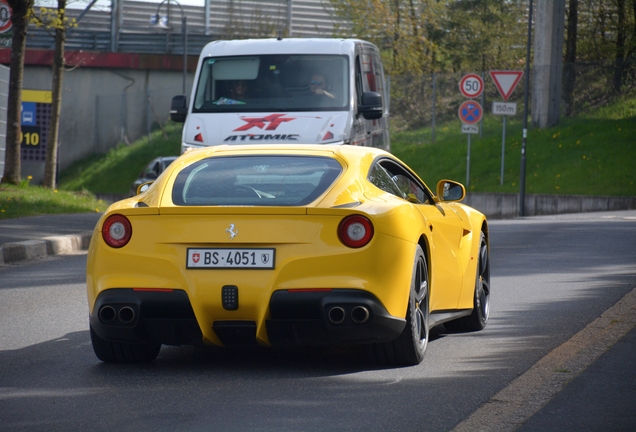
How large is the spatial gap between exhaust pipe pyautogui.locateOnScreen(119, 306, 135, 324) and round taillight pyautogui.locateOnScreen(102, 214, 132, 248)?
0.35 metres

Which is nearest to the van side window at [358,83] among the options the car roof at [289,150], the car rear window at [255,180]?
the car roof at [289,150]

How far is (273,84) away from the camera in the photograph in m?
15.9

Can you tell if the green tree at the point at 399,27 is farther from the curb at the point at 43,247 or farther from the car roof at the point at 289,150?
the car roof at the point at 289,150

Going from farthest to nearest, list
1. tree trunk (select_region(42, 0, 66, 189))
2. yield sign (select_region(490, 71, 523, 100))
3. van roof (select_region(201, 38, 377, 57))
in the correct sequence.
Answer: yield sign (select_region(490, 71, 523, 100)), tree trunk (select_region(42, 0, 66, 189)), van roof (select_region(201, 38, 377, 57))

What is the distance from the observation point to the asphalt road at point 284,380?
5.18 metres

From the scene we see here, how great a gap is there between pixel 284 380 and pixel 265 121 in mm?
9116

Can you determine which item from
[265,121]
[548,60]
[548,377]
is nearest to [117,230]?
[548,377]

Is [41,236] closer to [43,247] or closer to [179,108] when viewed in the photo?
[43,247]

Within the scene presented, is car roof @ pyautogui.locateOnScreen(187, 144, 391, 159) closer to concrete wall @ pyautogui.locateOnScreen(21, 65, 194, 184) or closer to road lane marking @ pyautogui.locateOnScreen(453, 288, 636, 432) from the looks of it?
road lane marking @ pyautogui.locateOnScreen(453, 288, 636, 432)

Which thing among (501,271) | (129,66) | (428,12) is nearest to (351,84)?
(501,271)

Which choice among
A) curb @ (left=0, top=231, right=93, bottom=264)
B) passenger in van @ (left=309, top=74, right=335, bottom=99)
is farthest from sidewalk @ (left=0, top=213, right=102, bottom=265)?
passenger in van @ (left=309, top=74, right=335, bottom=99)

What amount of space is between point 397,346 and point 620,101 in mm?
30436

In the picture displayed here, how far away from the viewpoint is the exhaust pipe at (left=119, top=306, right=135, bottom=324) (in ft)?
20.6

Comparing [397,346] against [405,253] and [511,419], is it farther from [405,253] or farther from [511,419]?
[511,419]
